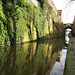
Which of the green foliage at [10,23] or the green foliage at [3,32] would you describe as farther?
the green foliage at [10,23]

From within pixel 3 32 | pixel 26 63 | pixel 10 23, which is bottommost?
pixel 26 63

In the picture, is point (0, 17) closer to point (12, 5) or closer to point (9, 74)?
point (12, 5)

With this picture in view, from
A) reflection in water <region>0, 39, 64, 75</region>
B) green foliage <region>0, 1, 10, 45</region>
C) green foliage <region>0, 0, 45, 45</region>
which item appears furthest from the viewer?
green foliage <region>0, 0, 45, 45</region>

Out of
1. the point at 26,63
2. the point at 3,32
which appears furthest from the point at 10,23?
the point at 26,63

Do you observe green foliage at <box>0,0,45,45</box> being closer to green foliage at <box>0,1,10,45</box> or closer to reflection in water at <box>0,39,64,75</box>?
green foliage at <box>0,1,10,45</box>

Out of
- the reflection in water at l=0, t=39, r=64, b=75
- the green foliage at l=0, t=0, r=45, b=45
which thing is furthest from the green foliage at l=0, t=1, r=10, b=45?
the reflection in water at l=0, t=39, r=64, b=75

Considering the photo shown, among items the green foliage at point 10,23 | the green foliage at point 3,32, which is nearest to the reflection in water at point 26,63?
the green foliage at point 3,32

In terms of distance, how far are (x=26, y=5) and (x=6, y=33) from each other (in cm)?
531

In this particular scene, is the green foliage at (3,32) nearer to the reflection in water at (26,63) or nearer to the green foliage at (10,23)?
the green foliage at (10,23)

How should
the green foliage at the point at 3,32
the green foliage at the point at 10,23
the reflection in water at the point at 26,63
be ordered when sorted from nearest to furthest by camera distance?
1. the reflection in water at the point at 26,63
2. the green foliage at the point at 3,32
3. the green foliage at the point at 10,23

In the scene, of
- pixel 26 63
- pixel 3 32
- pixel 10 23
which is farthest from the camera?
pixel 10 23

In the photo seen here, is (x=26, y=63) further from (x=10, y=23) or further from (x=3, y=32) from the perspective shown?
(x=10, y=23)

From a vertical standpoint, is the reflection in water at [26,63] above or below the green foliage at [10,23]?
below

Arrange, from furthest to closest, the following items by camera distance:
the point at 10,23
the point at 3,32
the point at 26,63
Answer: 1. the point at 10,23
2. the point at 3,32
3. the point at 26,63
